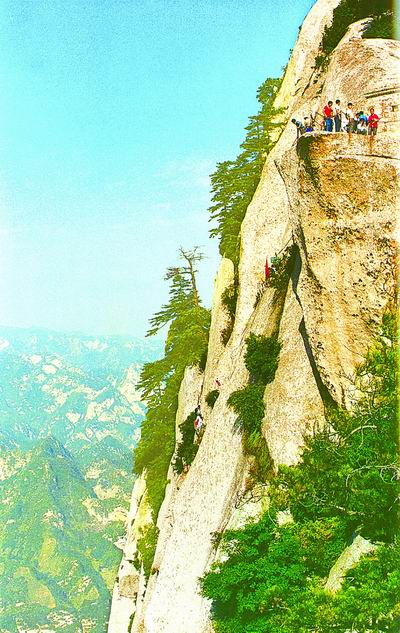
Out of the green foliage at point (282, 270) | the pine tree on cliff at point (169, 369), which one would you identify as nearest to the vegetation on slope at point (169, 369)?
the pine tree on cliff at point (169, 369)

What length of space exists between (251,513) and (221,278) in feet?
71.9

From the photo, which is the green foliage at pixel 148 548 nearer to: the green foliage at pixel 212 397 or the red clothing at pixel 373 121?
the green foliage at pixel 212 397

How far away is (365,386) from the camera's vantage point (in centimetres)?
1602

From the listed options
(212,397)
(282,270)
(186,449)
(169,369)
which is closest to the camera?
(282,270)

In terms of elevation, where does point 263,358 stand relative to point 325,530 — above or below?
above

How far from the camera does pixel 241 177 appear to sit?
41.9m

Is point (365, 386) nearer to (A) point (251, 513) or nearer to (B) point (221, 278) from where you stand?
(A) point (251, 513)

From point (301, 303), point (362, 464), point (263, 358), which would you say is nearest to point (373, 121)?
point (301, 303)

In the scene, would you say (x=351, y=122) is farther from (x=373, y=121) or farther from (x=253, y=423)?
(x=253, y=423)

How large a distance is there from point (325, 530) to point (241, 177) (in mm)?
32787

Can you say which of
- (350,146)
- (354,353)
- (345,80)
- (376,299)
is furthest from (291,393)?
(345,80)

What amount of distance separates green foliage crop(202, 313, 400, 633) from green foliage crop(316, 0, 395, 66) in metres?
19.0

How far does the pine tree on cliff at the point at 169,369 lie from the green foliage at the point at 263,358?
1619 centimetres

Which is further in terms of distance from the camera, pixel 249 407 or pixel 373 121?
pixel 249 407
